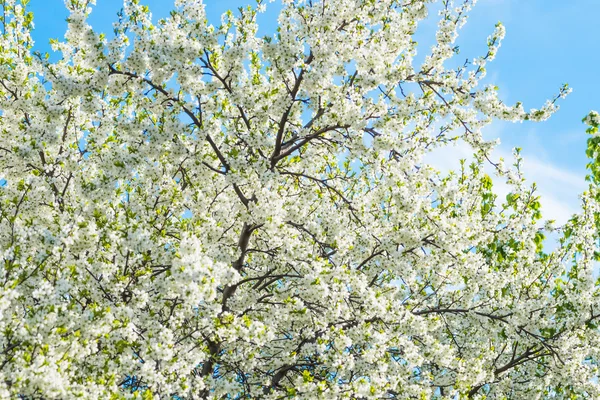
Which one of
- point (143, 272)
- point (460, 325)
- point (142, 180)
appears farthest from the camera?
point (460, 325)

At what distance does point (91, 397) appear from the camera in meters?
7.08

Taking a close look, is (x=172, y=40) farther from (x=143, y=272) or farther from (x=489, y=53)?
(x=489, y=53)

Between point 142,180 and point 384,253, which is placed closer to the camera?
point 384,253

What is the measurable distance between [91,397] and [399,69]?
796 cm

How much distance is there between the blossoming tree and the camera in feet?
29.1

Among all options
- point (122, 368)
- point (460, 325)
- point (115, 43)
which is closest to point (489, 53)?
point (460, 325)

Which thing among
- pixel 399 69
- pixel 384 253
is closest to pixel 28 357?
pixel 384 253

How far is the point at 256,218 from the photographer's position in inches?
427

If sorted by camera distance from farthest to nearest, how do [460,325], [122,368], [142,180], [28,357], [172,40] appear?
[460,325] < [142,180] < [172,40] < [122,368] < [28,357]

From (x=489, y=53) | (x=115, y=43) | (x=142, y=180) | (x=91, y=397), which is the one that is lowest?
(x=91, y=397)

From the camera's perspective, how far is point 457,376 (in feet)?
37.9

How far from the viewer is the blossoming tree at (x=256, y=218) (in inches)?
349

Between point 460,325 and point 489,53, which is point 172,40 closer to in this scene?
point 489,53

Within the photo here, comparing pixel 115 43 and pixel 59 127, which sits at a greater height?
pixel 115 43
